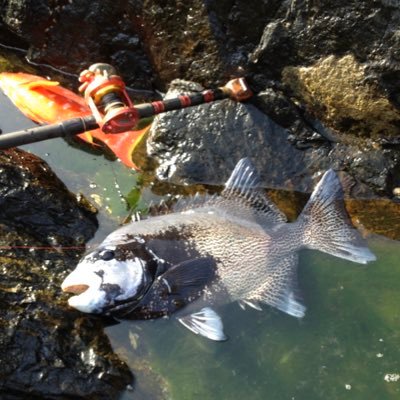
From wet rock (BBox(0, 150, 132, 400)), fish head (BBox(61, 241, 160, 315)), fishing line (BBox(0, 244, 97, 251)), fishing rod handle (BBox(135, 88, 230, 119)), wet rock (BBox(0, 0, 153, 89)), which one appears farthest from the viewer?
wet rock (BBox(0, 0, 153, 89))

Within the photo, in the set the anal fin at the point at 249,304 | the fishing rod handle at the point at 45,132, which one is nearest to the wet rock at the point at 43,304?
the fishing rod handle at the point at 45,132

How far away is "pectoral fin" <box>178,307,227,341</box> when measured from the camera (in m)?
4.01

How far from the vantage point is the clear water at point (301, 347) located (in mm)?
3936

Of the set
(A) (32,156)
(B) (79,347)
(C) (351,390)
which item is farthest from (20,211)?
(C) (351,390)

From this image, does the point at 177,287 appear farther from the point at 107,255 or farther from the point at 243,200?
the point at 243,200

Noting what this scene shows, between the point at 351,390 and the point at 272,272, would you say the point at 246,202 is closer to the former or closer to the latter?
the point at 272,272

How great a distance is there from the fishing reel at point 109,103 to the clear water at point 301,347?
1.33 meters

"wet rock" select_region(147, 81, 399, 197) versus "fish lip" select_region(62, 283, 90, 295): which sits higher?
"wet rock" select_region(147, 81, 399, 197)

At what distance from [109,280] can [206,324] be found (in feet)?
2.27

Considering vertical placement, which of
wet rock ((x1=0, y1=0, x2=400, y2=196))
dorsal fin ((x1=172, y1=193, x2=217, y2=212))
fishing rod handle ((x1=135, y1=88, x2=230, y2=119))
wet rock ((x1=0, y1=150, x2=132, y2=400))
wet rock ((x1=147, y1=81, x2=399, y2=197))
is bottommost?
wet rock ((x1=0, y1=150, x2=132, y2=400))

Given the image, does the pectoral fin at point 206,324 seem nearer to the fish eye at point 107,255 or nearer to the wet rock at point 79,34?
the fish eye at point 107,255

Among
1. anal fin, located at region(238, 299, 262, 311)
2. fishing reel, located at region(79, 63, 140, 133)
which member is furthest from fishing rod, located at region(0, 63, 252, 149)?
anal fin, located at region(238, 299, 262, 311)

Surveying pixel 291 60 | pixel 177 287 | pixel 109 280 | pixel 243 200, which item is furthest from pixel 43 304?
pixel 291 60

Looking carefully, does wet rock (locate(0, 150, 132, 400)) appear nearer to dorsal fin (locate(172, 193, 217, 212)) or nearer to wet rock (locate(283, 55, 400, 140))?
dorsal fin (locate(172, 193, 217, 212))
